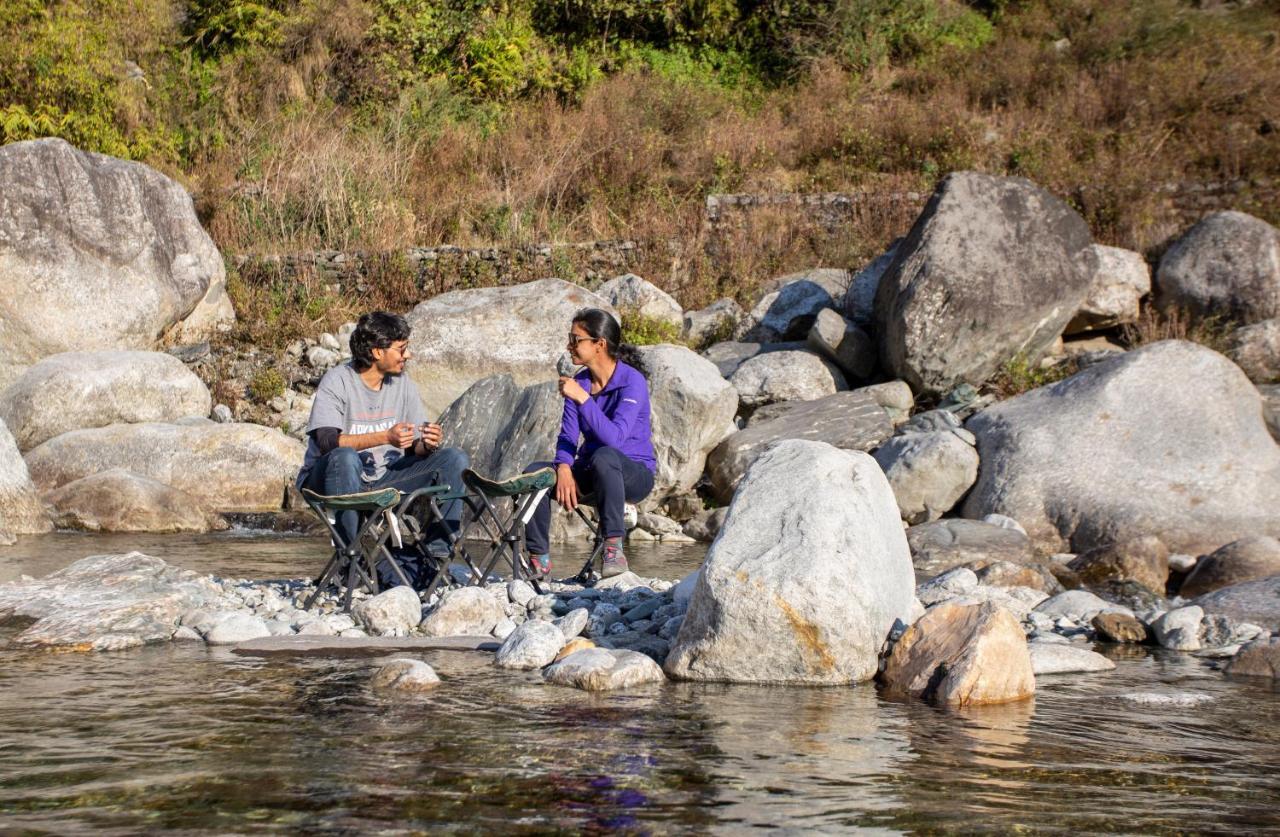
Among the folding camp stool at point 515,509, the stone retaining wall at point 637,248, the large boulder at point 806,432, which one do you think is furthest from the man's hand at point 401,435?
the stone retaining wall at point 637,248

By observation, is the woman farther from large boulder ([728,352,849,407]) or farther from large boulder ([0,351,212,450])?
large boulder ([0,351,212,450])

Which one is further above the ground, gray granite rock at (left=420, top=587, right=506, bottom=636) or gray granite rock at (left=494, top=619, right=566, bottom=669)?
gray granite rock at (left=494, top=619, right=566, bottom=669)

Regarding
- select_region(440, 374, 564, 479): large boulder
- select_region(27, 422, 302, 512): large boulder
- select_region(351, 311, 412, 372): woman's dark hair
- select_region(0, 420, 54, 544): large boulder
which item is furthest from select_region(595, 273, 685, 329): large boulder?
select_region(351, 311, 412, 372): woman's dark hair

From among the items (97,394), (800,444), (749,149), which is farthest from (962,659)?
(749,149)

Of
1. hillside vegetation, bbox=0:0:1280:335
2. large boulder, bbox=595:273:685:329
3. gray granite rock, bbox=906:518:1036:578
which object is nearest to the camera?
gray granite rock, bbox=906:518:1036:578

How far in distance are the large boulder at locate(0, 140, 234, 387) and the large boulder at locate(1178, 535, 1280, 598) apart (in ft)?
40.6

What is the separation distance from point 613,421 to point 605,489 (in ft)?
1.62

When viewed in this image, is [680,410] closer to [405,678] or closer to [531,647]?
[531,647]

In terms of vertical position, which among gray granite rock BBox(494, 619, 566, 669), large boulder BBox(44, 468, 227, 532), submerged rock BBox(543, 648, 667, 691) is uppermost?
submerged rock BBox(543, 648, 667, 691)

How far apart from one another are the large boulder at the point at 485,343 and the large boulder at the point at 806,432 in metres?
2.45

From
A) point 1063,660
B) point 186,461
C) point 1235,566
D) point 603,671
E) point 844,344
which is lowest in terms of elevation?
point 186,461

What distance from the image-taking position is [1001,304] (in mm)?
13531

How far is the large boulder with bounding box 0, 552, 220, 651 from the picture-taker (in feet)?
20.7

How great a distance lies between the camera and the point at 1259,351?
45.5 ft
